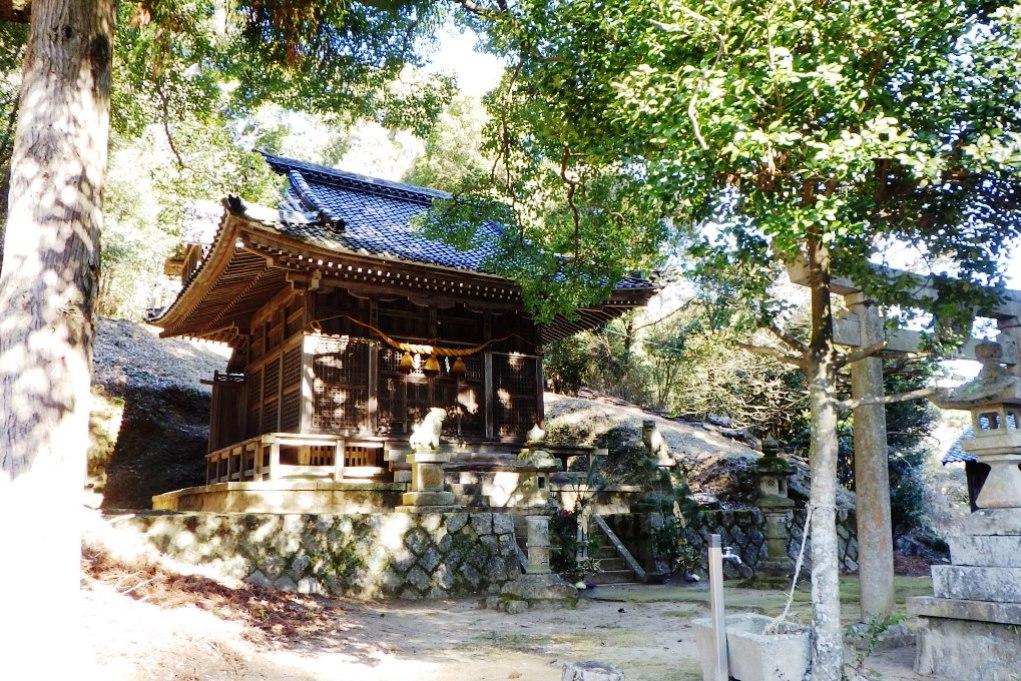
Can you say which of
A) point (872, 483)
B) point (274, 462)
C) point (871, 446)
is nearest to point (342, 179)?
point (274, 462)

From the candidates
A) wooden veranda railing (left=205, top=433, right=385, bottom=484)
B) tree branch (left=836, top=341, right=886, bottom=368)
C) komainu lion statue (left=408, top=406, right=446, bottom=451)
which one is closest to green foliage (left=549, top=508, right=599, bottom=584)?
komainu lion statue (left=408, top=406, right=446, bottom=451)

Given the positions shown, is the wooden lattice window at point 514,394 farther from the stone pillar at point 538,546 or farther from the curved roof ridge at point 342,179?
the stone pillar at point 538,546

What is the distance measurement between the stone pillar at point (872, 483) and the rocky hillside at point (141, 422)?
624 inches

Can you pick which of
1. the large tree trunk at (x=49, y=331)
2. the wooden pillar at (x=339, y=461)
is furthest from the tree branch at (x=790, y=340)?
the wooden pillar at (x=339, y=461)

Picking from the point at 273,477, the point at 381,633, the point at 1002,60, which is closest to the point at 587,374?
the point at 273,477

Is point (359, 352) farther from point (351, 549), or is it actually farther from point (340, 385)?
point (351, 549)

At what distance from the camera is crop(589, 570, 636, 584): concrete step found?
1176 centimetres

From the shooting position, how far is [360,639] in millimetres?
7293

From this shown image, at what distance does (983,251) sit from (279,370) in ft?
37.4

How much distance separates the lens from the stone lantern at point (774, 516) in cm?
1157

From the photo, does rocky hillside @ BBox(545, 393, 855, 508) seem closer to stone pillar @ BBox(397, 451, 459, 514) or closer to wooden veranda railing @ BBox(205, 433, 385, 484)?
stone pillar @ BBox(397, 451, 459, 514)

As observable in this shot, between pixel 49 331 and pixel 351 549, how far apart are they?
649 cm

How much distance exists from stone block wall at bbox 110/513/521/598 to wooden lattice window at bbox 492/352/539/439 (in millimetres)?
3089

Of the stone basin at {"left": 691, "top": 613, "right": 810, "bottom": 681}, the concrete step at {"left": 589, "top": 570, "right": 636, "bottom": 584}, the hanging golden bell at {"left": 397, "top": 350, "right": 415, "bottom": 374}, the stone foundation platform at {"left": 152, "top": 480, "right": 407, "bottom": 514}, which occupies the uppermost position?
the hanging golden bell at {"left": 397, "top": 350, "right": 415, "bottom": 374}
